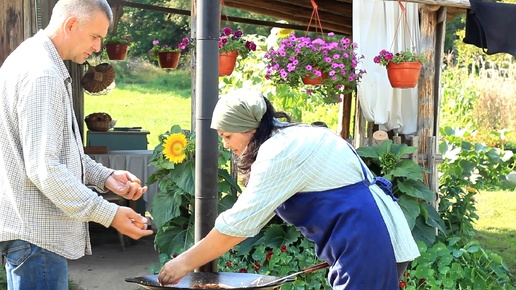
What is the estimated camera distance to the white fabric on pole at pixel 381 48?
7191mm

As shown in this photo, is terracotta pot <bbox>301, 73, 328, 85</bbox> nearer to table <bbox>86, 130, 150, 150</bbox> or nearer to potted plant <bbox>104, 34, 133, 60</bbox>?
table <bbox>86, 130, 150, 150</bbox>

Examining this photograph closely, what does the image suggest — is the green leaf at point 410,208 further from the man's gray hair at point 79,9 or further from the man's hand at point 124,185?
the man's gray hair at point 79,9

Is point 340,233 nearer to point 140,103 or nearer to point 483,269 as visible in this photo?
point 483,269

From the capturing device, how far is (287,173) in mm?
3207

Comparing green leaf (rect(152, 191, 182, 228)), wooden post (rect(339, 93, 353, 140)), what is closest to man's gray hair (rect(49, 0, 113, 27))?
green leaf (rect(152, 191, 182, 228))

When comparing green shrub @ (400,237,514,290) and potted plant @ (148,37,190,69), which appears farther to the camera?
potted plant @ (148,37,190,69)

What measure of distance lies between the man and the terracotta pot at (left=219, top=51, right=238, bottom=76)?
130 inches

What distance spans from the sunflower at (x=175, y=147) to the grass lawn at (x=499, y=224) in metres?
3.21

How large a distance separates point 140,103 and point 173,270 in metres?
15.7

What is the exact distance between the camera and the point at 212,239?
3.32m

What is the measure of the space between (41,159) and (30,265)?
16.2 inches

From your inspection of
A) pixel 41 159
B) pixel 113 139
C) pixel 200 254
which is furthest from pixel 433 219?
pixel 113 139

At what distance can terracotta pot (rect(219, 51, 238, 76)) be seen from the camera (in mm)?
6523

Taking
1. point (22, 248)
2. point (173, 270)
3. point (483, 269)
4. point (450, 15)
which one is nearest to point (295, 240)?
point (483, 269)
